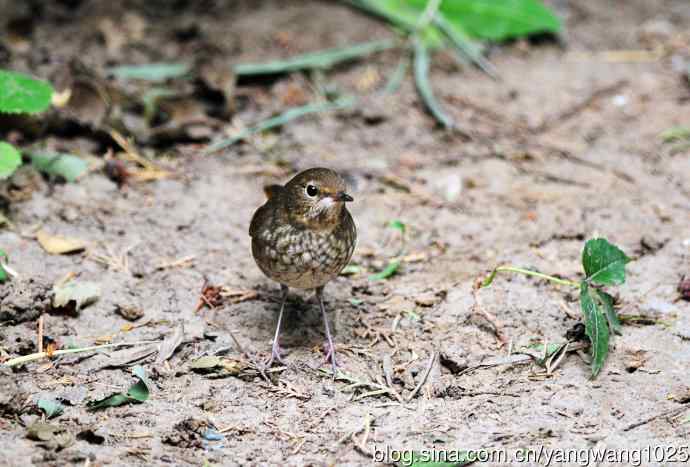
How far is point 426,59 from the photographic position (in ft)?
23.2

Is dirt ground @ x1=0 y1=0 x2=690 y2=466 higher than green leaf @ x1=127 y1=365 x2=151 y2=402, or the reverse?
dirt ground @ x1=0 y1=0 x2=690 y2=466

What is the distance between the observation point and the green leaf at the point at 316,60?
22.1 ft

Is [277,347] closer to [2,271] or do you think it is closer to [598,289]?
[2,271]

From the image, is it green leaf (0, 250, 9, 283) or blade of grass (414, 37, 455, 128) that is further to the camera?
blade of grass (414, 37, 455, 128)

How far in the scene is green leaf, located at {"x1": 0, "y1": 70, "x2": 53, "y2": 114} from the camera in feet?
15.4

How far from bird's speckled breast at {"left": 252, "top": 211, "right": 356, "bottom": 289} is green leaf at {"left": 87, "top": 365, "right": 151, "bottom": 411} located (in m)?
0.87

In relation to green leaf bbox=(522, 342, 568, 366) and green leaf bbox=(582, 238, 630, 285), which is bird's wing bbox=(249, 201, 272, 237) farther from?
green leaf bbox=(582, 238, 630, 285)

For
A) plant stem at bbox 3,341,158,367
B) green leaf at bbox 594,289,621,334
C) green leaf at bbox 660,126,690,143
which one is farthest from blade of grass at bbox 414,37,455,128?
plant stem at bbox 3,341,158,367

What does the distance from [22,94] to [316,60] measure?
2789mm

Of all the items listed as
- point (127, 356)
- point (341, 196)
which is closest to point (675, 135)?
point (341, 196)

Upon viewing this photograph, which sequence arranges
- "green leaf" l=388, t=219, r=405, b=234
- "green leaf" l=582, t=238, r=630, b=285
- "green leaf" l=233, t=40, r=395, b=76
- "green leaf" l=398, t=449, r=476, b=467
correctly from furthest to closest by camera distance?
"green leaf" l=233, t=40, r=395, b=76 → "green leaf" l=388, t=219, r=405, b=234 → "green leaf" l=582, t=238, r=630, b=285 → "green leaf" l=398, t=449, r=476, b=467

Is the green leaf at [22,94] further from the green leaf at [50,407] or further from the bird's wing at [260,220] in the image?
the green leaf at [50,407]

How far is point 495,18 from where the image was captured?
750 centimetres

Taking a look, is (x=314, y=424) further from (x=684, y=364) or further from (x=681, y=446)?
(x=684, y=364)
